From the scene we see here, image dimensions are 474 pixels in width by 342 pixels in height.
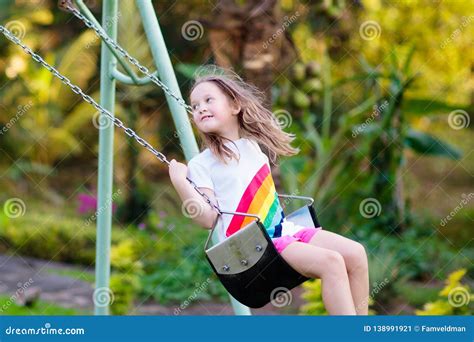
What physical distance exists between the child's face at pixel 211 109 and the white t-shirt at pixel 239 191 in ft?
0.33

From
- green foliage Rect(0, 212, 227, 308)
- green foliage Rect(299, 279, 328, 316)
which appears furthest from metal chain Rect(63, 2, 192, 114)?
green foliage Rect(0, 212, 227, 308)

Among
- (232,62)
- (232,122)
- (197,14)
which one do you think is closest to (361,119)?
(232,62)

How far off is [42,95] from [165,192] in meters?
2.51

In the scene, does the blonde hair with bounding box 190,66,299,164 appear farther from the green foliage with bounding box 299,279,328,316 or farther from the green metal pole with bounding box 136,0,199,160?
the green foliage with bounding box 299,279,328,316

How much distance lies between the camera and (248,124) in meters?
3.29

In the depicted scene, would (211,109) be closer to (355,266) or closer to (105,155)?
(355,266)

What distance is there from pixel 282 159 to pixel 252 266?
4.45 metres

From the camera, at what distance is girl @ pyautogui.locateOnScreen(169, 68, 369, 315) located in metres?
2.83

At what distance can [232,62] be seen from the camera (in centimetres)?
755

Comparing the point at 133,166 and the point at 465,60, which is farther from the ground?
the point at 465,60

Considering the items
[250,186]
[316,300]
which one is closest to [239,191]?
[250,186]

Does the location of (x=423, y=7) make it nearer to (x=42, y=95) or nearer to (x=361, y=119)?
(x=361, y=119)

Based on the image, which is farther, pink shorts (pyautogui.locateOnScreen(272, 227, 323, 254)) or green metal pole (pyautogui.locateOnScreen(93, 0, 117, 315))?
green metal pole (pyautogui.locateOnScreen(93, 0, 117, 315))

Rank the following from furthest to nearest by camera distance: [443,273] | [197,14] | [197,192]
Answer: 1. [197,14]
2. [443,273]
3. [197,192]
